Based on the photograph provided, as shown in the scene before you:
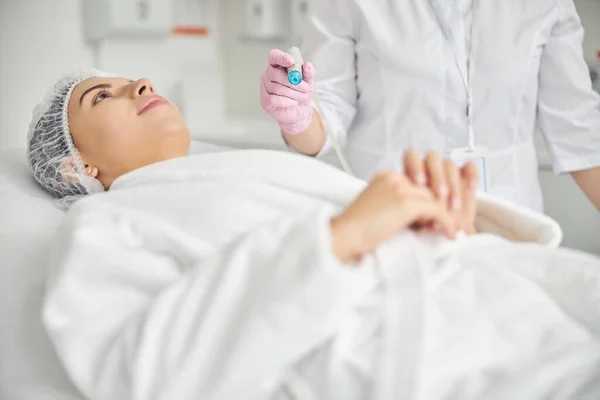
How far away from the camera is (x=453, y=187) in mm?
826

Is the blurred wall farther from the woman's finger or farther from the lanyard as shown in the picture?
the woman's finger

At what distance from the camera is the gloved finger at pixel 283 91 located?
116 centimetres

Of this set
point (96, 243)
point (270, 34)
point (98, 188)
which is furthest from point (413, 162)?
point (270, 34)

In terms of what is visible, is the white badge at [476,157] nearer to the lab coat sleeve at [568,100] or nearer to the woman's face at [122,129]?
the lab coat sleeve at [568,100]

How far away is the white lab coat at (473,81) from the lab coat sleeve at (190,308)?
754 millimetres

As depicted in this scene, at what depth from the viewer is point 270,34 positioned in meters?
2.18

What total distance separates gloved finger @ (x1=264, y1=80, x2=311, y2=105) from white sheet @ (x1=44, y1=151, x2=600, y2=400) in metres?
0.31

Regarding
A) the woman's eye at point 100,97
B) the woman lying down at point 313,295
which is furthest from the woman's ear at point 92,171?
the woman lying down at point 313,295

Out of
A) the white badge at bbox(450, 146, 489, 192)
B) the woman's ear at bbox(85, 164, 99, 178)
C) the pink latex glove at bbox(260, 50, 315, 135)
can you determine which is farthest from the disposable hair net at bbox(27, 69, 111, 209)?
the white badge at bbox(450, 146, 489, 192)

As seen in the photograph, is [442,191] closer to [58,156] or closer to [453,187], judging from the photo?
[453,187]

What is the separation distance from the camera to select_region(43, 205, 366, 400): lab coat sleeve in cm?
67

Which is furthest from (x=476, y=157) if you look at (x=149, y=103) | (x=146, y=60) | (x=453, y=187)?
(x=146, y=60)

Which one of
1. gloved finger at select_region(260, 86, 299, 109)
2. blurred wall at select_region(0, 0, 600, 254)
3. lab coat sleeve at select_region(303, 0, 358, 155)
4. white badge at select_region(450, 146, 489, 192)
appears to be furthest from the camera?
blurred wall at select_region(0, 0, 600, 254)

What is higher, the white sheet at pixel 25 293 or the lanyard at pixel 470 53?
the lanyard at pixel 470 53
